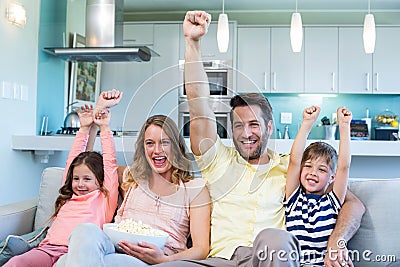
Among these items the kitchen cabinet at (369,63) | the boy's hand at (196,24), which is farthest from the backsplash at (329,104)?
the boy's hand at (196,24)

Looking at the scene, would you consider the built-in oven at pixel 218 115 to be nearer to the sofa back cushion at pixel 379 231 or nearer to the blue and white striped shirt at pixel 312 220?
the blue and white striped shirt at pixel 312 220

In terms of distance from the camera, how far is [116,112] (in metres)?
5.42

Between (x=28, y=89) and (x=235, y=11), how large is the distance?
8.86 feet

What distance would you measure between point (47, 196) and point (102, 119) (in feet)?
1.41

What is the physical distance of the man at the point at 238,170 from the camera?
172 centimetres

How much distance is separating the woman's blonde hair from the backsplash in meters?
3.58

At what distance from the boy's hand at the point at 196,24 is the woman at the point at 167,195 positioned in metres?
0.35

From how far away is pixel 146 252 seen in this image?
5.41 feet

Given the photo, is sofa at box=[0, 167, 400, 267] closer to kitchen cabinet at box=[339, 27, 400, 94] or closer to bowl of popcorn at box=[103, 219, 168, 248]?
bowl of popcorn at box=[103, 219, 168, 248]

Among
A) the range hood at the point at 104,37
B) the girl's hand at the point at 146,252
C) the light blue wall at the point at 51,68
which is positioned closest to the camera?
the girl's hand at the point at 146,252

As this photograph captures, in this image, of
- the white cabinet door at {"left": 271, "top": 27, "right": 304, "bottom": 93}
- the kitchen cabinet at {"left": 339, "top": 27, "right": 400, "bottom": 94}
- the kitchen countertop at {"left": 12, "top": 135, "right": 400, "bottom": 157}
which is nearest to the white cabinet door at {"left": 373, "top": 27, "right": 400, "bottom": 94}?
the kitchen cabinet at {"left": 339, "top": 27, "right": 400, "bottom": 94}

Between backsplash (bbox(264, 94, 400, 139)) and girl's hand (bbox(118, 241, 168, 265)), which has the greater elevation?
backsplash (bbox(264, 94, 400, 139))

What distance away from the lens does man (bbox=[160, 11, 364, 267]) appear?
67.9 inches

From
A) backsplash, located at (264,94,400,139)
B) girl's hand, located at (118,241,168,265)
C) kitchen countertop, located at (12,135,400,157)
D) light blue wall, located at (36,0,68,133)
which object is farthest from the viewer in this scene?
backsplash, located at (264,94,400,139)
